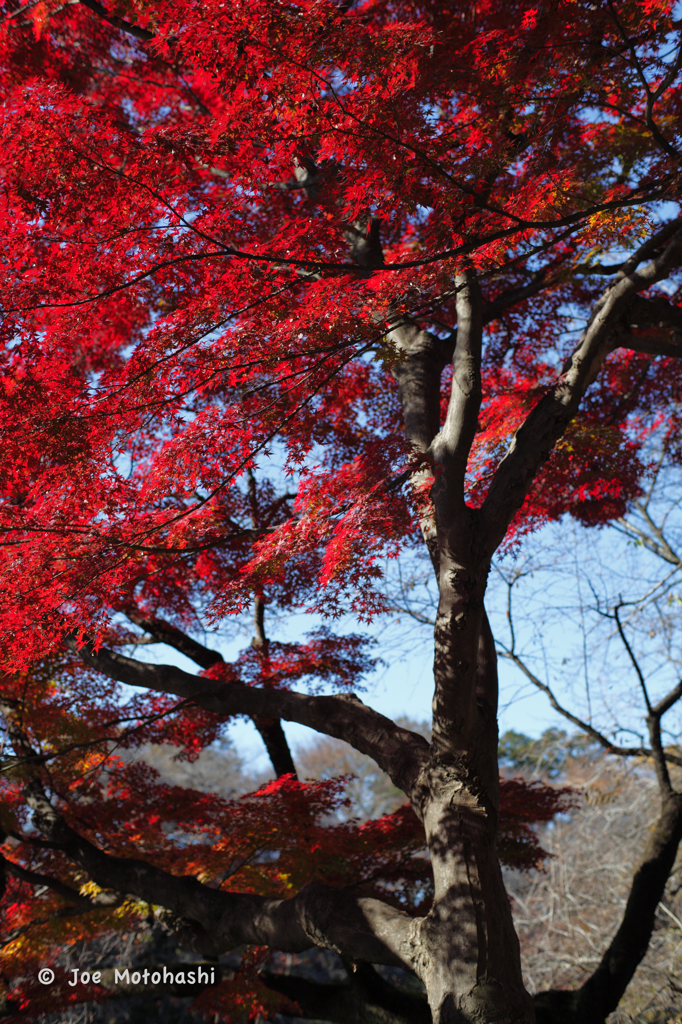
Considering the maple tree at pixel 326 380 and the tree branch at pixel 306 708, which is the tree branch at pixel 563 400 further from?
the tree branch at pixel 306 708

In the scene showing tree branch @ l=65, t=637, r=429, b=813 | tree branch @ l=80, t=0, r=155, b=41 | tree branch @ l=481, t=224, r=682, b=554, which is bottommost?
tree branch @ l=65, t=637, r=429, b=813

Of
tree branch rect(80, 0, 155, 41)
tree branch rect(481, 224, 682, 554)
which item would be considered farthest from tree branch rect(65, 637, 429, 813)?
tree branch rect(80, 0, 155, 41)

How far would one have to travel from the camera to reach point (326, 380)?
4215 mm

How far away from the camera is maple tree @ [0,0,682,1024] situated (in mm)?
3936

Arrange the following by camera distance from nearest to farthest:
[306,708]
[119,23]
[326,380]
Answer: [326,380], [306,708], [119,23]

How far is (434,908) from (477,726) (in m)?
1.07

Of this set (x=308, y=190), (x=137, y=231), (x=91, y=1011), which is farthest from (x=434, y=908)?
(x=91, y=1011)

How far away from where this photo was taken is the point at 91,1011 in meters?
9.60

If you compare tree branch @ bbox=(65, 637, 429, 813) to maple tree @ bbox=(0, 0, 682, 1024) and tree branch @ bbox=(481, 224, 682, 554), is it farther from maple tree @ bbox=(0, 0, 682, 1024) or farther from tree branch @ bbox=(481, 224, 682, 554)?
tree branch @ bbox=(481, 224, 682, 554)

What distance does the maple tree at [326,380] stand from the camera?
12.9 feet

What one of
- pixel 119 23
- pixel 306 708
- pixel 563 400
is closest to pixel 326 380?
pixel 563 400

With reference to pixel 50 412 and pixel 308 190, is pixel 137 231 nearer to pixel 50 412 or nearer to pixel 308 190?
pixel 50 412

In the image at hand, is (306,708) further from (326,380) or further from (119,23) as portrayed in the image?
(119,23)

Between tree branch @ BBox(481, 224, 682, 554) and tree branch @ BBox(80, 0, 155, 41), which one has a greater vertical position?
tree branch @ BBox(80, 0, 155, 41)
